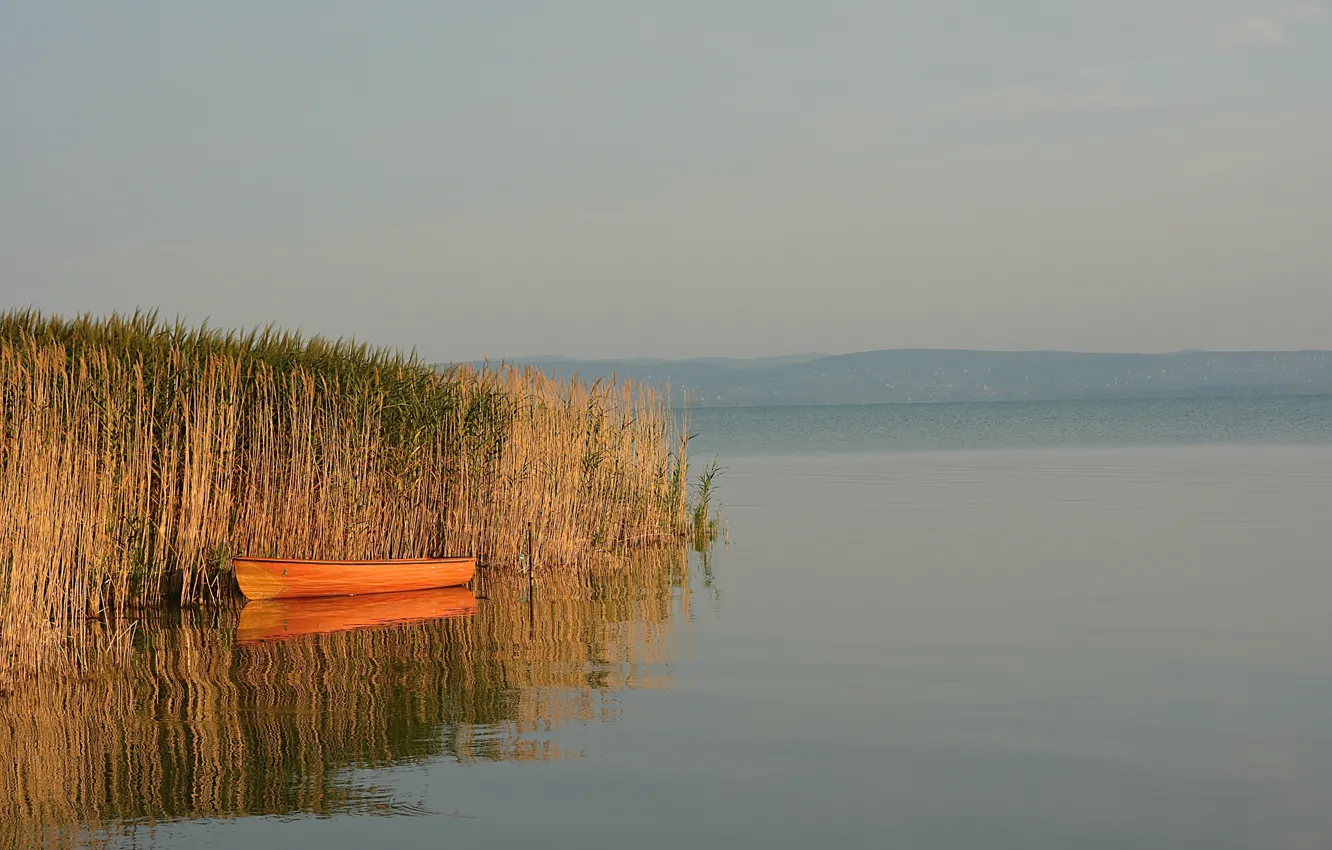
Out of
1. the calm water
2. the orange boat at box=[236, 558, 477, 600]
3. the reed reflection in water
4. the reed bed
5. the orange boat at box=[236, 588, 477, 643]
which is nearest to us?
the calm water

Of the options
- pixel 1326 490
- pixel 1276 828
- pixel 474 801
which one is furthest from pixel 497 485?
pixel 1326 490

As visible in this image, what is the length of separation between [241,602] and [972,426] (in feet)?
218

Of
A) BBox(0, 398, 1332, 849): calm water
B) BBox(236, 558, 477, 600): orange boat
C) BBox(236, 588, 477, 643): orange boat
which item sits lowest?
BBox(0, 398, 1332, 849): calm water

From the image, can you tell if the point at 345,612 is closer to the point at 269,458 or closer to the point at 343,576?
the point at 343,576

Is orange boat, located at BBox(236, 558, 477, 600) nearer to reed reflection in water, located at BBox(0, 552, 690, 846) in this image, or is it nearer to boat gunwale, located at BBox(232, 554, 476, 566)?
boat gunwale, located at BBox(232, 554, 476, 566)

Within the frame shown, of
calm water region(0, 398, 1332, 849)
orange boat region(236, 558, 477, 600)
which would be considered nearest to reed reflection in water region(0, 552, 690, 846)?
calm water region(0, 398, 1332, 849)

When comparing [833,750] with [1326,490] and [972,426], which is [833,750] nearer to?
[1326,490]

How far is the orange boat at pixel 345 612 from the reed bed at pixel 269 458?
69 centimetres

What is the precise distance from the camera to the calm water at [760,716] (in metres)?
7.23

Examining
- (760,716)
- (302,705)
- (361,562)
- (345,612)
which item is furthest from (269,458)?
(760,716)

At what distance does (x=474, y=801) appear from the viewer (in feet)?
24.9

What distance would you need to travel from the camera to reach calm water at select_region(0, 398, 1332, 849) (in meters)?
7.23

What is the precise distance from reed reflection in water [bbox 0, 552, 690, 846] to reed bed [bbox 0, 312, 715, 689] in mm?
857

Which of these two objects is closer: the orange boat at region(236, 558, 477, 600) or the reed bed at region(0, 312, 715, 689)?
the reed bed at region(0, 312, 715, 689)
